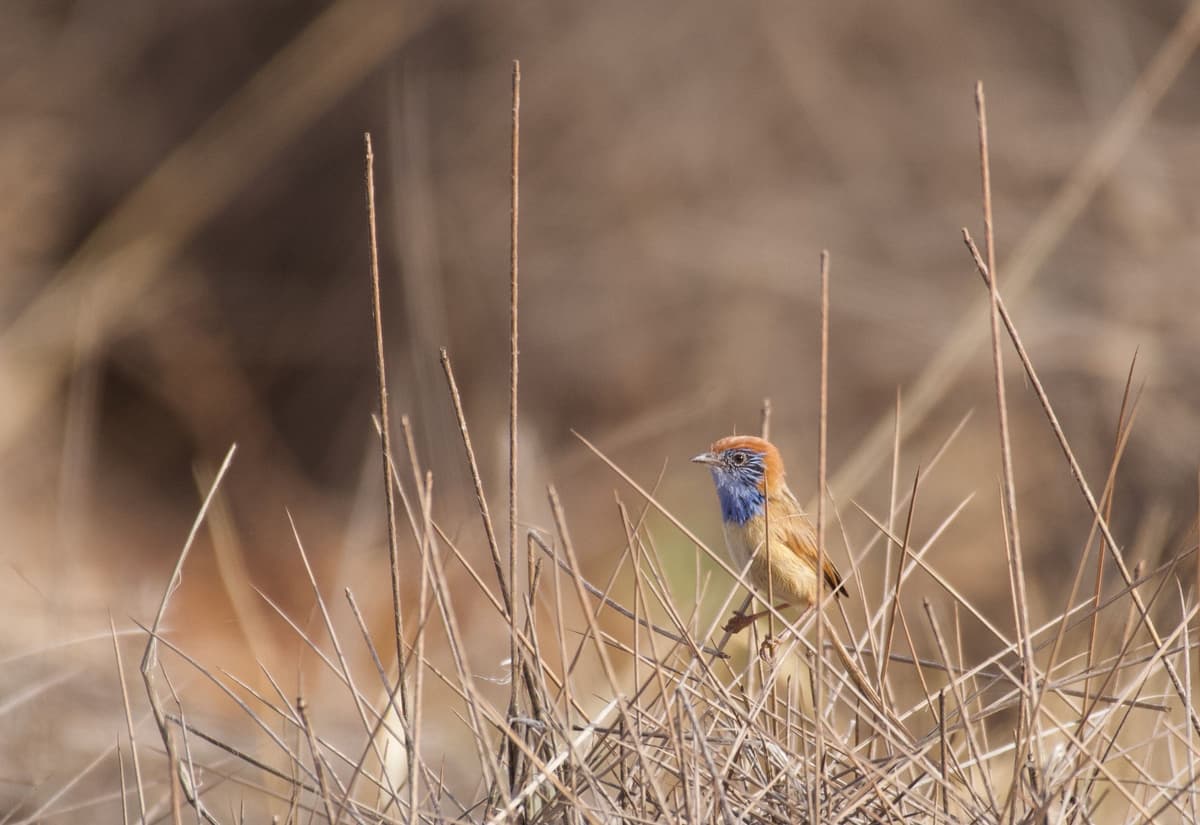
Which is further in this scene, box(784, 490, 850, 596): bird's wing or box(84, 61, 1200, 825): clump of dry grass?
box(784, 490, 850, 596): bird's wing

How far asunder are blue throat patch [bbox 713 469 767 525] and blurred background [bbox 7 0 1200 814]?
19.7 ft

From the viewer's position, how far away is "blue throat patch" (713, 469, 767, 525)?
12.3 ft

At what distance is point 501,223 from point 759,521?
7.46 m

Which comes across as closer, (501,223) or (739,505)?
(739,505)

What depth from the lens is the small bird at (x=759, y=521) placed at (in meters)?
3.62

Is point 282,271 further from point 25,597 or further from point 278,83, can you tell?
point 25,597

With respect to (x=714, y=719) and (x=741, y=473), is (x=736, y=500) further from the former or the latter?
(x=714, y=719)

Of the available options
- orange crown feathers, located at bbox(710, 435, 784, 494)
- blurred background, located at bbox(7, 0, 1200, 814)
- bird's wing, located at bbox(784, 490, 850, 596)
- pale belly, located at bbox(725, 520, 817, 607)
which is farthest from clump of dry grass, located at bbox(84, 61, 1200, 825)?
blurred background, located at bbox(7, 0, 1200, 814)

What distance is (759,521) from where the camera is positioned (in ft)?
12.6

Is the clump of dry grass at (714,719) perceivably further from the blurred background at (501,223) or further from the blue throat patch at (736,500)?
the blurred background at (501,223)

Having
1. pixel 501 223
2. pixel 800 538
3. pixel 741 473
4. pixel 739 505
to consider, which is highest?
pixel 501 223

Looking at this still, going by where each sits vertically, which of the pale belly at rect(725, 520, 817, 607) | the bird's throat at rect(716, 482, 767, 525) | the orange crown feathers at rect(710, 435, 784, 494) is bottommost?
the pale belly at rect(725, 520, 817, 607)

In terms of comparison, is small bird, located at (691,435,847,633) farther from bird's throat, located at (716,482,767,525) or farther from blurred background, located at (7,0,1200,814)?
blurred background, located at (7,0,1200,814)

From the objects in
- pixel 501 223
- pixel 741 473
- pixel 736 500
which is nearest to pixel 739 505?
pixel 736 500
